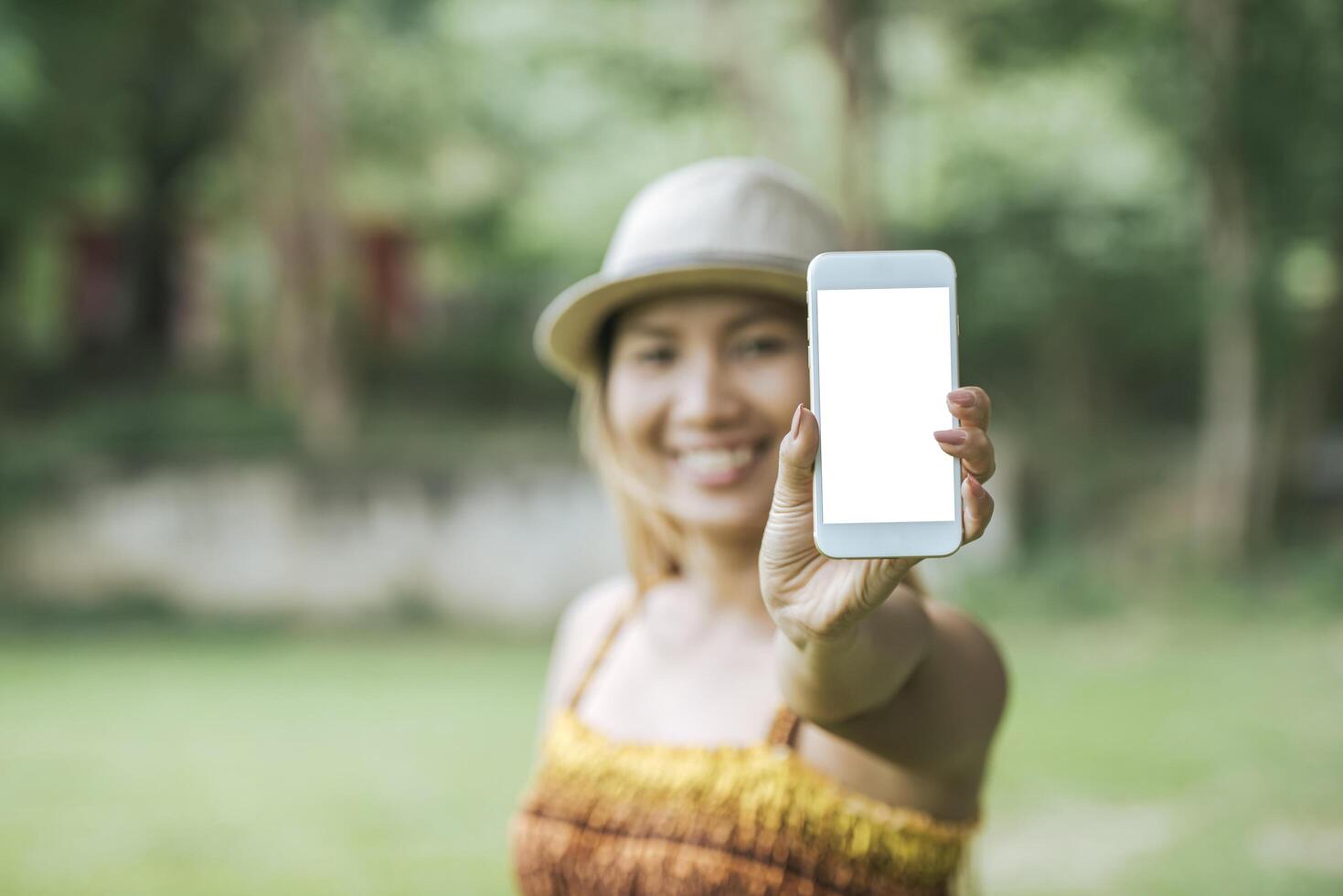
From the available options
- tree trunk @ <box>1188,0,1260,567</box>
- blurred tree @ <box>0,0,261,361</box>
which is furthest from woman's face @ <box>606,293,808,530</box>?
blurred tree @ <box>0,0,261,361</box>

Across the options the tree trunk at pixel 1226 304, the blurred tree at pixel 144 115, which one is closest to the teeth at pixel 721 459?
the tree trunk at pixel 1226 304

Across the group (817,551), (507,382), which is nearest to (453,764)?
(817,551)

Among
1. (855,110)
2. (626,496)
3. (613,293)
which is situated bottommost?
(626,496)

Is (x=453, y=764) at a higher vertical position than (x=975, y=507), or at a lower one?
lower

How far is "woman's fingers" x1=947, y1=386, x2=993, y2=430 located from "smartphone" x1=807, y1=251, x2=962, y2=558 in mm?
36

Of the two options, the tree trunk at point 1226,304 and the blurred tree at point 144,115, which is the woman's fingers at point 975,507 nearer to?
the tree trunk at point 1226,304

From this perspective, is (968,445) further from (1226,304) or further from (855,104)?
(1226,304)

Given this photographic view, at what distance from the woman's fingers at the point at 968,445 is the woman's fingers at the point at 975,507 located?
13 mm

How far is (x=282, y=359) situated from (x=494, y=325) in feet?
6.49

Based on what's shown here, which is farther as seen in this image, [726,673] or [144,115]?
[144,115]

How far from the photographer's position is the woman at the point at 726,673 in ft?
4.33

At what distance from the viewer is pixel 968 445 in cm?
88

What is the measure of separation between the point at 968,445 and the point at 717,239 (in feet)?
1.99

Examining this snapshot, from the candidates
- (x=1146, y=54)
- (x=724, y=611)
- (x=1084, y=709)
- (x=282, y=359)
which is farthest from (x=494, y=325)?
(x=724, y=611)
